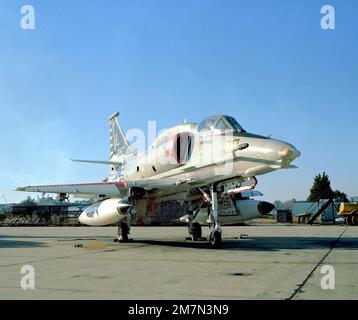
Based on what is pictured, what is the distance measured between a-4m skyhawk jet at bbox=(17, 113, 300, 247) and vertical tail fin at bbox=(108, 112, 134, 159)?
3.18 meters

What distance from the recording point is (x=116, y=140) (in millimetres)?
22891

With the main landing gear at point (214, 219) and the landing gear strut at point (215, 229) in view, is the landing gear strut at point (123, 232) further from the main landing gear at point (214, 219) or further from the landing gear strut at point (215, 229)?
the landing gear strut at point (215, 229)

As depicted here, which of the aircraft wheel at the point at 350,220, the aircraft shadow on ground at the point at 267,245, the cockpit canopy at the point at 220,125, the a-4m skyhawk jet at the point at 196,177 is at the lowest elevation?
the aircraft wheel at the point at 350,220

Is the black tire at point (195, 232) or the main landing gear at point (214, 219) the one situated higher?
the main landing gear at point (214, 219)

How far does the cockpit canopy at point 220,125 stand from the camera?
509 inches

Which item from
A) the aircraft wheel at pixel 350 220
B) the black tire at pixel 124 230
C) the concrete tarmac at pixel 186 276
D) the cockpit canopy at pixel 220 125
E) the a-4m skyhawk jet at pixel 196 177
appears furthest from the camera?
the aircraft wheel at pixel 350 220

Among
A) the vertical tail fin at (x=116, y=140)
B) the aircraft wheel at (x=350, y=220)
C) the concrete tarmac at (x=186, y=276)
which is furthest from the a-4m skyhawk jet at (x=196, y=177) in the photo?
the aircraft wheel at (x=350, y=220)

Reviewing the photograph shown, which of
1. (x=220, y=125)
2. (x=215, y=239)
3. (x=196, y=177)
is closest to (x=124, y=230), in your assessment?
(x=196, y=177)

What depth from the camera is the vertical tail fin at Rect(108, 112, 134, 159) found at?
21922 mm

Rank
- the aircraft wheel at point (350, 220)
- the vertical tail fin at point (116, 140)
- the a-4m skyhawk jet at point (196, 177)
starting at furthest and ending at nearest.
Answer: the aircraft wheel at point (350, 220) < the vertical tail fin at point (116, 140) < the a-4m skyhawk jet at point (196, 177)

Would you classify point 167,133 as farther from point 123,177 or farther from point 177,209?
point 177,209

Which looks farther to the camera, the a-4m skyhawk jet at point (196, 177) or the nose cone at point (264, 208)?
the nose cone at point (264, 208)
